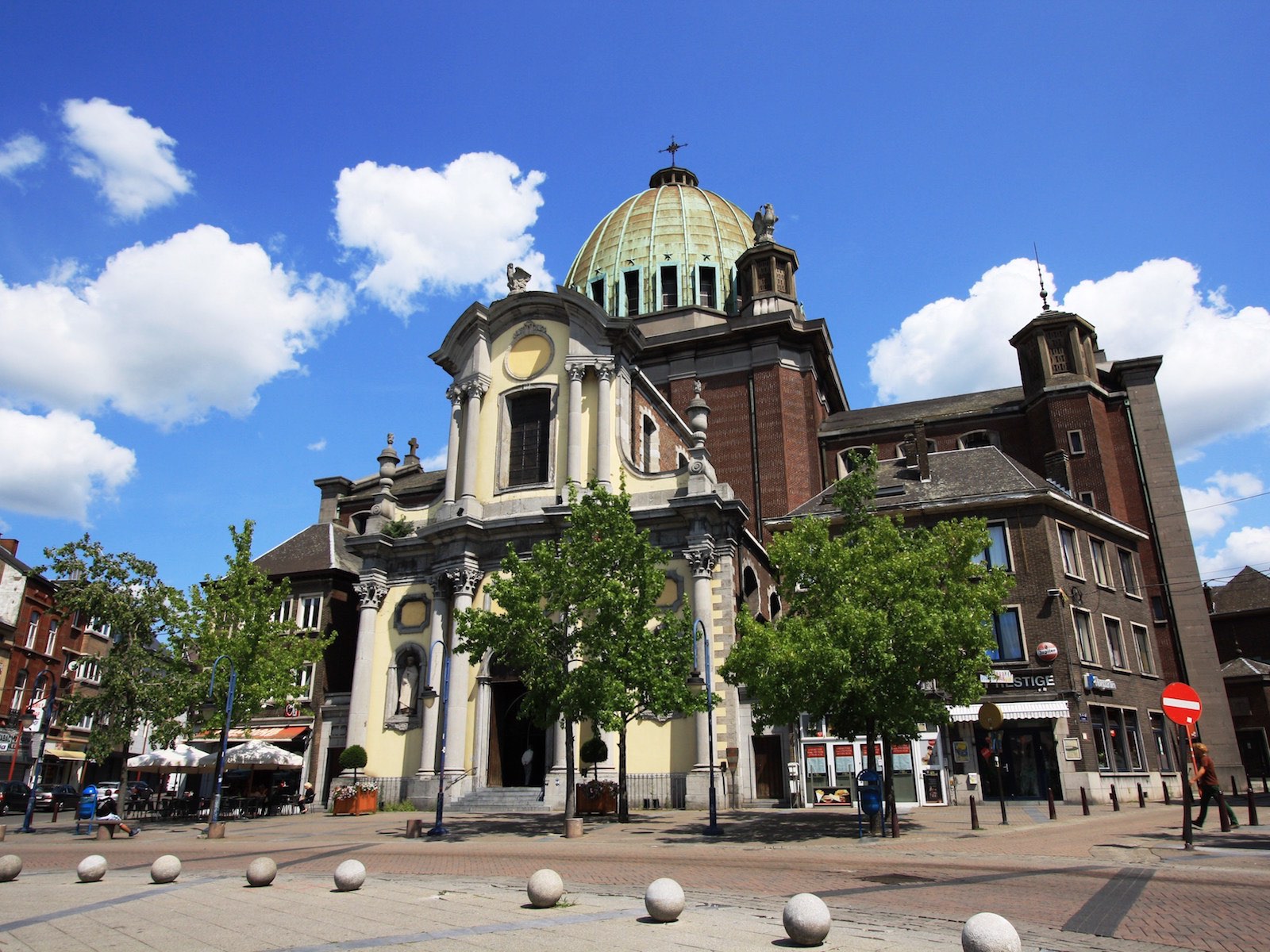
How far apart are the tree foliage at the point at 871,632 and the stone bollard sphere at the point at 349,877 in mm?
10345

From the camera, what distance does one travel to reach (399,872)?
13273mm

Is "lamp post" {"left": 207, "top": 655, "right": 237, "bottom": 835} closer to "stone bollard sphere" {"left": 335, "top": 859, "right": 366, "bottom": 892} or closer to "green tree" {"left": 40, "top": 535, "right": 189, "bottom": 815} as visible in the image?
"green tree" {"left": 40, "top": 535, "right": 189, "bottom": 815}

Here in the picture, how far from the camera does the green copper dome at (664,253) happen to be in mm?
51906

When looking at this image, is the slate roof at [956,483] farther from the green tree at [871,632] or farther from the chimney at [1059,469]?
the green tree at [871,632]

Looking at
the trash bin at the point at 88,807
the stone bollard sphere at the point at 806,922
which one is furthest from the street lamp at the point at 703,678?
the trash bin at the point at 88,807

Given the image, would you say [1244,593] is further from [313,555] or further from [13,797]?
[13,797]

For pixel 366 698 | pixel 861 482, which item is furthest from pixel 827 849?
pixel 366 698

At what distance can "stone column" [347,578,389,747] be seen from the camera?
3060 centimetres

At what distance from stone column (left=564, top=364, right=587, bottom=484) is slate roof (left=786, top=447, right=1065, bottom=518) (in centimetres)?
965

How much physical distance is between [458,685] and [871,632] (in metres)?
16.3

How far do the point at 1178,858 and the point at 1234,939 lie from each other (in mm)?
7425

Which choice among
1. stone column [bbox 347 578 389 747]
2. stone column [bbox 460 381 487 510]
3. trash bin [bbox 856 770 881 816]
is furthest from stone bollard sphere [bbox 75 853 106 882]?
stone column [bbox 460 381 487 510]

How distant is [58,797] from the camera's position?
37.3 m

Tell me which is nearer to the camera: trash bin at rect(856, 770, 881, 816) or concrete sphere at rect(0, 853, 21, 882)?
concrete sphere at rect(0, 853, 21, 882)
